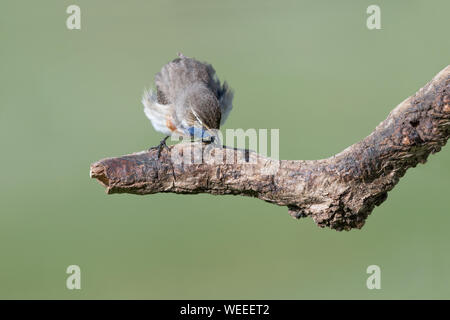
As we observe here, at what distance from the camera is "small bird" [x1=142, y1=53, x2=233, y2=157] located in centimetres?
361

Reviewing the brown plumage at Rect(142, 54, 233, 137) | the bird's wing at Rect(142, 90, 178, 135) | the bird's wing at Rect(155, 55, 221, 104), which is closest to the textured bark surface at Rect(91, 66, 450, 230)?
the brown plumage at Rect(142, 54, 233, 137)

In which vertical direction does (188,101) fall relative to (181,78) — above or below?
below

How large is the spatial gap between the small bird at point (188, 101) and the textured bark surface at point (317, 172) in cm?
61

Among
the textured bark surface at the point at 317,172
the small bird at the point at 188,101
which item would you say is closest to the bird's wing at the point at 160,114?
the small bird at the point at 188,101

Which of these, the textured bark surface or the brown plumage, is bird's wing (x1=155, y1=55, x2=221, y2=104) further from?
the textured bark surface

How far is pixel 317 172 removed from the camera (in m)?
2.79

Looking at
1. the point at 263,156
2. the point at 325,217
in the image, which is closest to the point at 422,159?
the point at 325,217

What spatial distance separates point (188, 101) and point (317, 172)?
1.27 meters

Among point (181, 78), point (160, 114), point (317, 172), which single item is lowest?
point (317, 172)

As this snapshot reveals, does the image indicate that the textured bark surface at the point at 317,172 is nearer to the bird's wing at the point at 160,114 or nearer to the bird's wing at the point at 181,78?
the bird's wing at the point at 160,114

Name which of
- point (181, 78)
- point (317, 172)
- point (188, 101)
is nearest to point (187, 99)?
point (188, 101)

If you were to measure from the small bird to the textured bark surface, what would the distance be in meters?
0.61

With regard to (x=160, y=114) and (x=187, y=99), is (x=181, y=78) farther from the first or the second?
(x=187, y=99)

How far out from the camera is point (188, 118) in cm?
371
